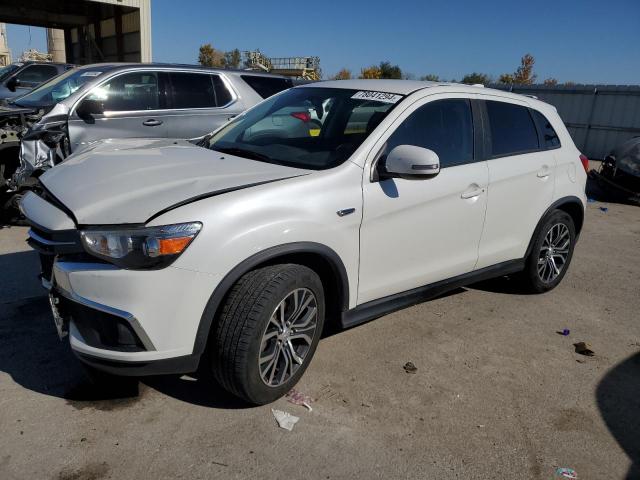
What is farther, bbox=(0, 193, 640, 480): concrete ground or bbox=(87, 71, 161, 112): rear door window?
bbox=(87, 71, 161, 112): rear door window

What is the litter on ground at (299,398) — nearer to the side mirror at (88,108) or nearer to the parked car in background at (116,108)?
the parked car in background at (116,108)

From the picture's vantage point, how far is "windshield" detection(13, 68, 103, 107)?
7098 millimetres

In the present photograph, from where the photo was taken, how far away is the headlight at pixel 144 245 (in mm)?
2498

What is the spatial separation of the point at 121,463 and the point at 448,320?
2.71 m

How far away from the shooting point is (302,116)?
3.87 metres

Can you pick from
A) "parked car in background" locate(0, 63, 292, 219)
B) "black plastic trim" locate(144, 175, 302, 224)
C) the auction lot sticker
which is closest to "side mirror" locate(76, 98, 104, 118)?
"parked car in background" locate(0, 63, 292, 219)

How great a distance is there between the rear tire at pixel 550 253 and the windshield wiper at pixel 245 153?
2539 millimetres

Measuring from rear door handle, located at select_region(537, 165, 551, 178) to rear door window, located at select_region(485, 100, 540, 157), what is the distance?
174 millimetres

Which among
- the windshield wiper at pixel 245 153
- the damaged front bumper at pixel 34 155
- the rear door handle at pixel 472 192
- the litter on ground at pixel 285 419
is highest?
the windshield wiper at pixel 245 153

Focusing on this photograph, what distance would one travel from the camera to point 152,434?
280 cm

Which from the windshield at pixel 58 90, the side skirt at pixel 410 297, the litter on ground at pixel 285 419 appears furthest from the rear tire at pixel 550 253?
the windshield at pixel 58 90

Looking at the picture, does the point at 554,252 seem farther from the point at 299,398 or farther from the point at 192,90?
the point at 192,90

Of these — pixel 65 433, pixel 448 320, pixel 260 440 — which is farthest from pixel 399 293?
pixel 65 433

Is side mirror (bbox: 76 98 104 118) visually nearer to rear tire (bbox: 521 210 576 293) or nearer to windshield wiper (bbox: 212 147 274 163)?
windshield wiper (bbox: 212 147 274 163)
